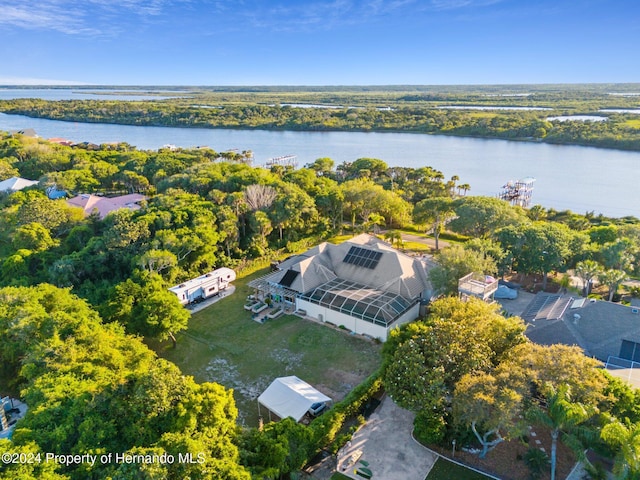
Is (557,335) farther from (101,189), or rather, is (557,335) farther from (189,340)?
(101,189)

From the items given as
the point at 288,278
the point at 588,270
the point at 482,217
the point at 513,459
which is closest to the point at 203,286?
the point at 288,278

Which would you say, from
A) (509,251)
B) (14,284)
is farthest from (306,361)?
(14,284)

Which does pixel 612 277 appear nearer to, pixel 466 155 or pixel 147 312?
pixel 147 312

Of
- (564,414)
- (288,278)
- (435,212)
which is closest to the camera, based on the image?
(564,414)

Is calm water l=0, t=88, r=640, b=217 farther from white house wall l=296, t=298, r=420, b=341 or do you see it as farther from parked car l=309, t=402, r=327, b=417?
parked car l=309, t=402, r=327, b=417

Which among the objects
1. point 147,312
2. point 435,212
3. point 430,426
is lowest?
point 430,426

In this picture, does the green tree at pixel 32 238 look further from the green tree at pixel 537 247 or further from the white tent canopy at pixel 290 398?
the green tree at pixel 537 247

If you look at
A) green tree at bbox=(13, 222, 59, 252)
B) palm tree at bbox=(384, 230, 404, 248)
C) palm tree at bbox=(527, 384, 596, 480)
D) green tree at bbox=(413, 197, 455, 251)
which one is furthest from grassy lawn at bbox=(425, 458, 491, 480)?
green tree at bbox=(13, 222, 59, 252)
